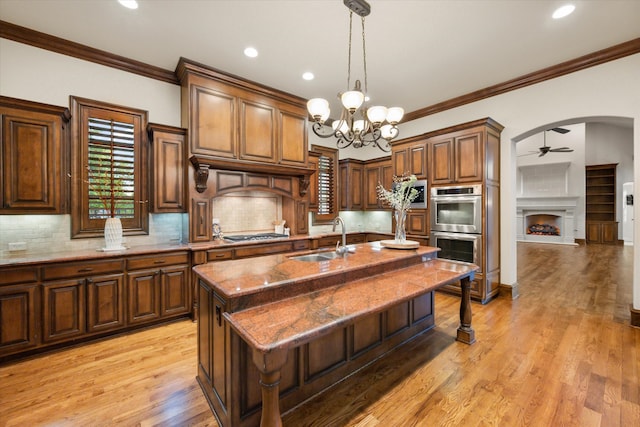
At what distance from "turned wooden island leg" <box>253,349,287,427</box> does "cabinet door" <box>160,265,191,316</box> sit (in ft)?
8.27

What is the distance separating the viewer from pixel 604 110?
3.34m

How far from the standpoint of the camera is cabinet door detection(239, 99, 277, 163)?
398 cm

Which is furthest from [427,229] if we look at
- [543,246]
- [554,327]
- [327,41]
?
[543,246]

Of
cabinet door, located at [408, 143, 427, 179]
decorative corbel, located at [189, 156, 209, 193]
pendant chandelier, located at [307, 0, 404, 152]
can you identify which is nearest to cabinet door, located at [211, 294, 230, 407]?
pendant chandelier, located at [307, 0, 404, 152]

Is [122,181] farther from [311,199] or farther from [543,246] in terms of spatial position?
[543,246]

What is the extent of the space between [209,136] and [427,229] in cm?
385

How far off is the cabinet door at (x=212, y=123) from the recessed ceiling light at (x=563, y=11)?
3918mm

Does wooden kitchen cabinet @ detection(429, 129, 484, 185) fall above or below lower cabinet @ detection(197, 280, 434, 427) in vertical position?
above

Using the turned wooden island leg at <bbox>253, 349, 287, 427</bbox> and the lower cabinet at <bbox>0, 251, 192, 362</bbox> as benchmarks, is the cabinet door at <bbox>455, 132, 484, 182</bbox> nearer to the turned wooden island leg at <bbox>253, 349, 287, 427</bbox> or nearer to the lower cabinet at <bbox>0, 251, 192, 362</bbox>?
the turned wooden island leg at <bbox>253, 349, 287, 427</bbox>

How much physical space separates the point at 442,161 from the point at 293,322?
13.1 ft

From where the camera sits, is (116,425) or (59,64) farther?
(59,64)

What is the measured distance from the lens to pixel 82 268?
2.72 metres

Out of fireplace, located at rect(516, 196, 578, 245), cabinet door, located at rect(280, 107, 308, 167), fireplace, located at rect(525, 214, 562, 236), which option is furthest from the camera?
fireplace, located at rect(525, 214, 562, 236)

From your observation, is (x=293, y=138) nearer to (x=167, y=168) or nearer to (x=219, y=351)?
(x=167, y=168)
